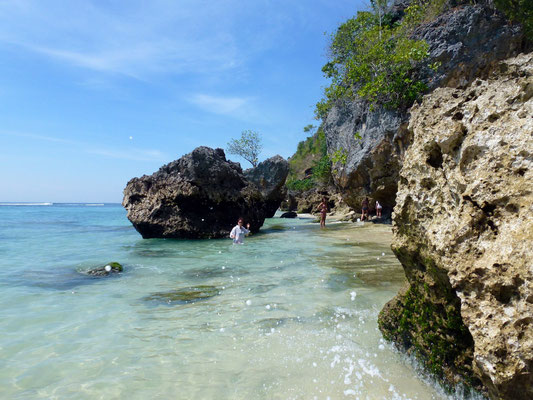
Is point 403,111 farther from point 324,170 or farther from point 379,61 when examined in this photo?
point 324,170

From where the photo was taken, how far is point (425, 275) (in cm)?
337

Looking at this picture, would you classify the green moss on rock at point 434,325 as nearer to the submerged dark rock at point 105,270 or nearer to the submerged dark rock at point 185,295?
the submerged dark rock at point 185,295

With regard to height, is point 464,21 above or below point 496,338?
above

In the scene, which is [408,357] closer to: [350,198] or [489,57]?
[489,57]

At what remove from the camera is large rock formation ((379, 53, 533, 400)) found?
2225mm

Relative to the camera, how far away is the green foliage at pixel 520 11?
1524cm

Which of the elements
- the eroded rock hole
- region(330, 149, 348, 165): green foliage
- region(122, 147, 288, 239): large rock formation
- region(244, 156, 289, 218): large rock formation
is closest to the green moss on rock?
the eroded rock hole

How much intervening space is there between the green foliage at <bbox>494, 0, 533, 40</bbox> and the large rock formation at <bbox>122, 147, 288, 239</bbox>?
15.2 m

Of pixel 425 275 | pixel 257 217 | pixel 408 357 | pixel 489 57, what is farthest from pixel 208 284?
pixel 489 57

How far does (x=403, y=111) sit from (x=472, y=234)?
59.2 feet

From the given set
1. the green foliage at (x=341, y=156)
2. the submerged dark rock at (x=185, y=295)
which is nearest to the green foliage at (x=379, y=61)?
the green foliage at (x=341, y=156)

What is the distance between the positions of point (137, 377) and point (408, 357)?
10.1ft

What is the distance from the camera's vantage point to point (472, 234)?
2709mm

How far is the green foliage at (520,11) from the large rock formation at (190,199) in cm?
1522
